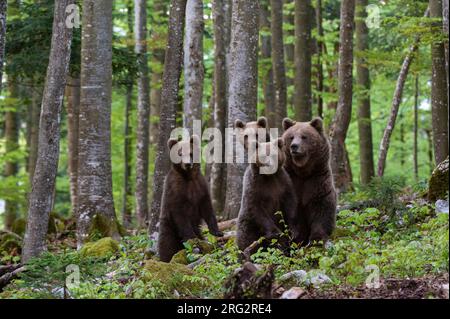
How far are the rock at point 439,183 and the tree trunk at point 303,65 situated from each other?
6.59 m

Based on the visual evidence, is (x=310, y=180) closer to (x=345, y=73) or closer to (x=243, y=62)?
(x=243, y=62)

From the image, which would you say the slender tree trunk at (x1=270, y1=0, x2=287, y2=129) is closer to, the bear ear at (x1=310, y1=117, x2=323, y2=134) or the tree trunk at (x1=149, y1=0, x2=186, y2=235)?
the tree trunk at (x1=149, y1=0, x2=186, y2=235)

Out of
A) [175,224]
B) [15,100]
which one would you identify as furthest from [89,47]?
[15,100]

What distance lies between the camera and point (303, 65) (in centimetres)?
1702

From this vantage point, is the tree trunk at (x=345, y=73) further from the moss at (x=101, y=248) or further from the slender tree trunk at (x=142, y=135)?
the slender tree trunk at (x=142, y=135)

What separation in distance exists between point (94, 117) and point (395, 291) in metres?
7.83

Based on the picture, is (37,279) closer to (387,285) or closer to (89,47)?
(387,285)

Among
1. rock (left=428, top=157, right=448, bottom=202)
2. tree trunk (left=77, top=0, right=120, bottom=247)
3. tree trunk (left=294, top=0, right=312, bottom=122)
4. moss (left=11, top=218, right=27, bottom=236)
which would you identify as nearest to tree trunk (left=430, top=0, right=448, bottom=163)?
tree trunk (left=294, top=0, right=312, bottom=122)

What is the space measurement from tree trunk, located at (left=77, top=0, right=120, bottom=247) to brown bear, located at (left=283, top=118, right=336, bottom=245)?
4381mm

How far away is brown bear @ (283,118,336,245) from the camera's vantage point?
30.9ft

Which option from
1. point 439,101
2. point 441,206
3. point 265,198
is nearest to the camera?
point 441,206

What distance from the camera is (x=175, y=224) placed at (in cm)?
1066

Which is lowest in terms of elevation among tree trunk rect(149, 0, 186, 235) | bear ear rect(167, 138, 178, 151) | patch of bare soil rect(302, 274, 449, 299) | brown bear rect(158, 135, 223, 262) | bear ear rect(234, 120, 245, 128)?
patch of bare soil rect(302, 274, 449, 299)

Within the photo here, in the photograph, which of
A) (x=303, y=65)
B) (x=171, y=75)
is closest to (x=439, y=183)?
(x=171, y=75)
